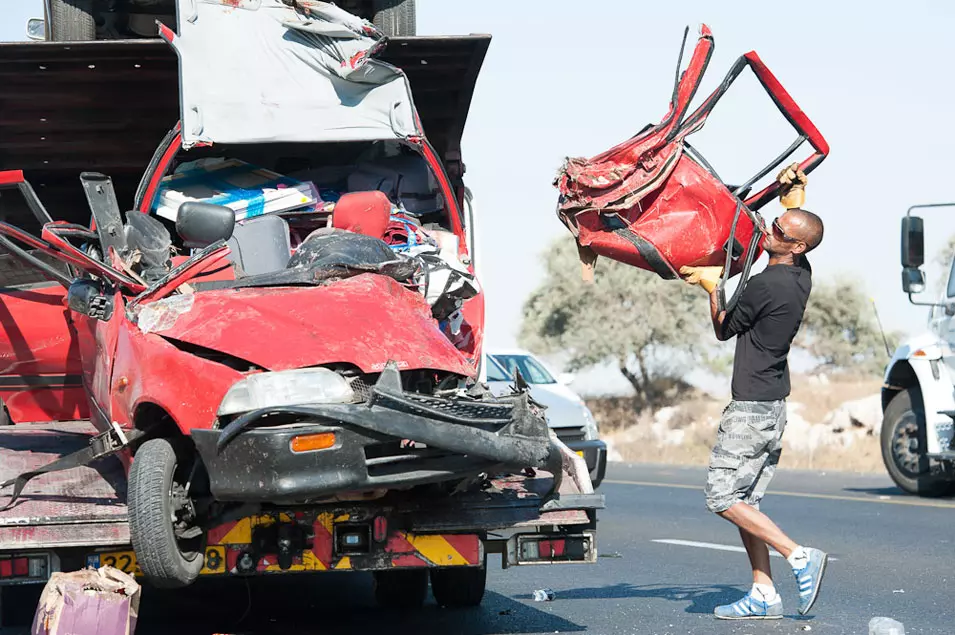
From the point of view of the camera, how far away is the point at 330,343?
19.8 feet

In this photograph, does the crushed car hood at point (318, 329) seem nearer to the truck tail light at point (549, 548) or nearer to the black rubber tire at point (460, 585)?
the truck tail light at point (549, 548)

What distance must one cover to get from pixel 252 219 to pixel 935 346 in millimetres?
8459

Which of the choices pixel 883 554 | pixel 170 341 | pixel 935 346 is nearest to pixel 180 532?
pixel 170 341

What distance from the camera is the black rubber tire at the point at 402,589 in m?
8.48

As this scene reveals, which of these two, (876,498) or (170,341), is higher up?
(170,341)

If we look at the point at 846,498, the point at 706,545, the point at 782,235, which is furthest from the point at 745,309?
the point at 846,498

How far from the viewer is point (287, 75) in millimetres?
8062

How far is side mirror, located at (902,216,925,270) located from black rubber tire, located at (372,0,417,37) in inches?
209

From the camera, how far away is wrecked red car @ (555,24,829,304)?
25.0 feet

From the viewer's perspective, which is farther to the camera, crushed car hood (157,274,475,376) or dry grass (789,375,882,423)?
dry grass (789,375,882,423)

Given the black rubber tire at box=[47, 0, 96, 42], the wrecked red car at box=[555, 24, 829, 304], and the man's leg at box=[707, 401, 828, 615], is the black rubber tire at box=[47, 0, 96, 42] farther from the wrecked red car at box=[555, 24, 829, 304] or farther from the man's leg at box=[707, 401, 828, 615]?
the man's leg at box=[707, 401, 828, 615]

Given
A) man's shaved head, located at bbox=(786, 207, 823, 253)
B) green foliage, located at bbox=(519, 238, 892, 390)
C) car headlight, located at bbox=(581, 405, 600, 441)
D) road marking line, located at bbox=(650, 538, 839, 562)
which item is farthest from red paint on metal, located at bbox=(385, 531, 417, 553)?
green foliage, located at bbox=(519, 238, 892, 390)

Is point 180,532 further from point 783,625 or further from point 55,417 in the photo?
point 783,625

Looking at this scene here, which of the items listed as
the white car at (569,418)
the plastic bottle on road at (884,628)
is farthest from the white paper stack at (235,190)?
the white car at (569,418)
